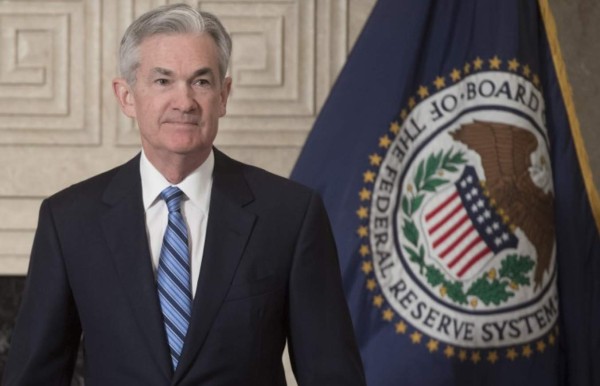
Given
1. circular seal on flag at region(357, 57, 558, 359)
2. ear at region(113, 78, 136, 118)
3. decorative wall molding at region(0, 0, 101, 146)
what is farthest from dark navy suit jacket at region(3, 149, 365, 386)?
decorative wall molding at region(0, 0, 101, 146)

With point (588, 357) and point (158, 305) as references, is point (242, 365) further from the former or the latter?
point (588, 357)

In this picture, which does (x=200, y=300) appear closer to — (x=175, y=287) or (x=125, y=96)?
(x=175, y=287)

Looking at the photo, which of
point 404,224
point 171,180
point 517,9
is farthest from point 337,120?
point 171,180

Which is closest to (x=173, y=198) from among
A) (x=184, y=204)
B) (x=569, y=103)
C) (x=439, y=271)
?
(x=184, y=204)

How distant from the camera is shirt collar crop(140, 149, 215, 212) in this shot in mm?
1863

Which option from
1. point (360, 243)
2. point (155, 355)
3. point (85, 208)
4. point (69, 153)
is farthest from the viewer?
point (69, 153)

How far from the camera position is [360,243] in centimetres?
337

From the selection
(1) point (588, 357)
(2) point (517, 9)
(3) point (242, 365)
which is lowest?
(1) point (588, 357)

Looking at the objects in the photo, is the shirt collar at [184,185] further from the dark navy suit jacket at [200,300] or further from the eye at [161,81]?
the eye at [161,81]

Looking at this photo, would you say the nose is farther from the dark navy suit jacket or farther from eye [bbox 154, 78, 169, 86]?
the dark navy suit jacket

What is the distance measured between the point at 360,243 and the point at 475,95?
1.88 ft

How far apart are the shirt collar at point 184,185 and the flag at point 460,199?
4.98 ft

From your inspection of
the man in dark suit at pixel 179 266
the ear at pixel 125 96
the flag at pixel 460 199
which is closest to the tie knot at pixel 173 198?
the man in dark suit at pixel 179 266

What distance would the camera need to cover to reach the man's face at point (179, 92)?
177 centimetres
